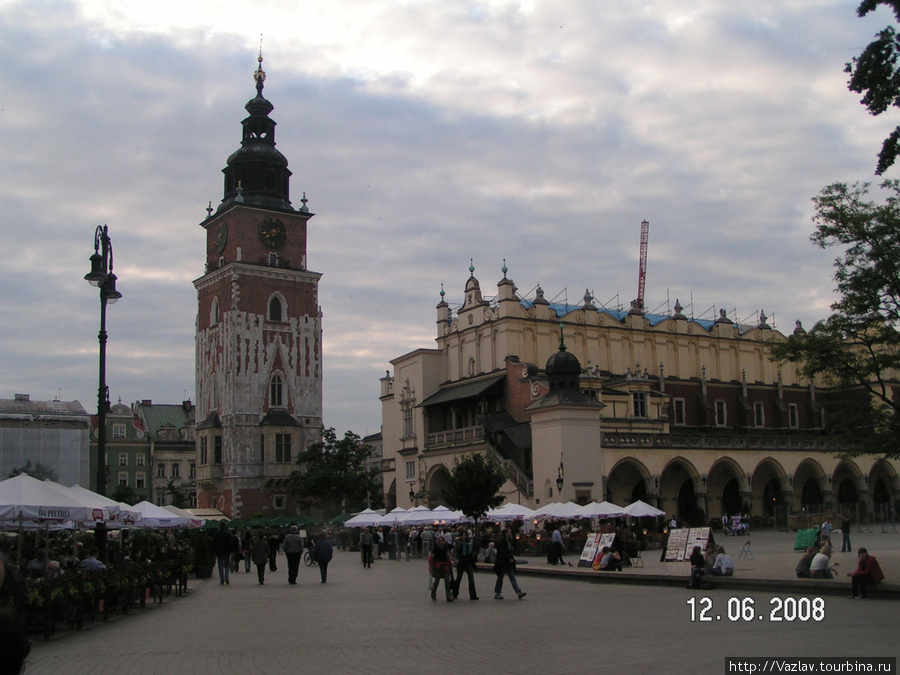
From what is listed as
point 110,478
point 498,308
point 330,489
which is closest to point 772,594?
point 498,308

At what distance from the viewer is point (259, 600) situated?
21.7 metres

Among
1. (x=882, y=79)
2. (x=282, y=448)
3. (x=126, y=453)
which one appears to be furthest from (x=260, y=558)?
(x=126, y=453)

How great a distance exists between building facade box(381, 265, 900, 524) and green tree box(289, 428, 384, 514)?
3053 mm

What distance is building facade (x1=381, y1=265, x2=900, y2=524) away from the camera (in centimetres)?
4962

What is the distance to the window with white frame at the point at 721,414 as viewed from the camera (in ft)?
212

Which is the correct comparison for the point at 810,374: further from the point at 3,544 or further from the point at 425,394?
the point at 425,394

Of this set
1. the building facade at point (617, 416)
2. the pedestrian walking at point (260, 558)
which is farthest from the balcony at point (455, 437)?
the pedestrian walking at point (260, 558)

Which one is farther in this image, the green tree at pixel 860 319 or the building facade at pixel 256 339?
the building facade at pixel 256 339

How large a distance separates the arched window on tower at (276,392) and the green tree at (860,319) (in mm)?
54575

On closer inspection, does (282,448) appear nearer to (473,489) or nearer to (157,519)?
(473,489)

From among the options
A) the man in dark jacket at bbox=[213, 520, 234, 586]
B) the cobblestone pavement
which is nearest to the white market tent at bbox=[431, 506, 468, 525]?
the man in dark jacket at bbox=[213, 520, 234, 586]

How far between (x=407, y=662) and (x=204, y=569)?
2295 cm

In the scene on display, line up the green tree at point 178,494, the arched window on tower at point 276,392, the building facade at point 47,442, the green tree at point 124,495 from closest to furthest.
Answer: the building facade at point 47,442, the arched window on tower at point 276,392, the green tree at point 124,495, the green tree at point 178,494

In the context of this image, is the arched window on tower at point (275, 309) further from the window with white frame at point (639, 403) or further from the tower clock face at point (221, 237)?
the window with white frame at point (639, 403)
